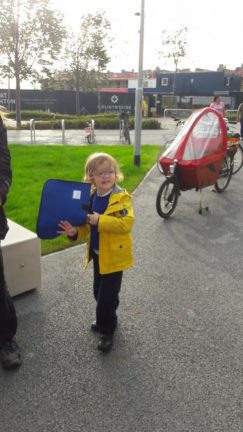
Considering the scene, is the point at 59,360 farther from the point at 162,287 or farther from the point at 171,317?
the point at 162,287

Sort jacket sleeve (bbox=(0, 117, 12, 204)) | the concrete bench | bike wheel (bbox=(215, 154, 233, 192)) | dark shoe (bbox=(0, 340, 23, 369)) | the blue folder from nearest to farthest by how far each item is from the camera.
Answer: jacket sleeve (bbox=(0, 117, 12, 204))
the blue folder
dark shoe (bbox=(0, 340, 23, 369))
the concrete bench
bike wheel (bbox=(215, 154, 233, 192))

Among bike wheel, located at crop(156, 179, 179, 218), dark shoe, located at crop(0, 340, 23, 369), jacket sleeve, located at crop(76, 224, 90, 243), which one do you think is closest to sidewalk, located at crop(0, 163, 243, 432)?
dark shoe, located at crop(0, 340, 23, 369)

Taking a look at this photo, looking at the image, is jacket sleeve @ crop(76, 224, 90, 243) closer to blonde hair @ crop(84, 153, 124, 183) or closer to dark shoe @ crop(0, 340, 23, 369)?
blonde hair @ crop(84, 153, 124, 183)

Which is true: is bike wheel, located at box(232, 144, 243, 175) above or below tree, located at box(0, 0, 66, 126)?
below

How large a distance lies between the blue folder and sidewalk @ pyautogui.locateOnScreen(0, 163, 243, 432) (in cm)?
101

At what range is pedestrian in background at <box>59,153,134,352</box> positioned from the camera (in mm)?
2621

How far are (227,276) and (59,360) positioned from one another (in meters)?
2.16

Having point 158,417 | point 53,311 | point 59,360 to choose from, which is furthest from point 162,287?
point 158,417

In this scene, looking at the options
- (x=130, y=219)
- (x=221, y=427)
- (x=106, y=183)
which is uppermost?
(x=106, y=183)

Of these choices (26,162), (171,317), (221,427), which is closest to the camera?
(221,427)

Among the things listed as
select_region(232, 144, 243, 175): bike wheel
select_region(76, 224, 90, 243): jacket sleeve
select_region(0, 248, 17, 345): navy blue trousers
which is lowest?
select_region(0, 248, 17, 345): navy blue trousers

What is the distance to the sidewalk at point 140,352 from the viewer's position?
2.35 m

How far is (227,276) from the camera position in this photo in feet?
13.9

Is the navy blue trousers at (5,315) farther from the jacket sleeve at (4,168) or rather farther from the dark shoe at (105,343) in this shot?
the dark shoe at (105,343)
